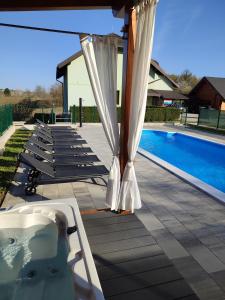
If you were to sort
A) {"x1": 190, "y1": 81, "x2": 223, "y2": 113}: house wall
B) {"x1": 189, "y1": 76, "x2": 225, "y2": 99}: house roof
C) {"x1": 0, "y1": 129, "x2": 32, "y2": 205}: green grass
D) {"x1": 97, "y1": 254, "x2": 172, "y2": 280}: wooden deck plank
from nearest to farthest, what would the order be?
{"x1": 97, "y1": 254, "x2": 172, "y2": 280}: wooden deck plank, {"x1": 0, "y1": 129, "x2": 32, "y2": 205}: green grass, {"x1": 189, "y1": 76, "x2": 225, "y2": 99}: house roof, {"x1": 190, "y1": 81, "x2": 223, "y2": 113}: house wall

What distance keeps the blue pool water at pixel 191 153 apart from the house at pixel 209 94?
17.9 m

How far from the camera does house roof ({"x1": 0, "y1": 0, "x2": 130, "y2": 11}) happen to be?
3365mm

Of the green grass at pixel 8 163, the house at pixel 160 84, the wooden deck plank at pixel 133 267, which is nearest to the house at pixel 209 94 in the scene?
the house at pixel 160 84

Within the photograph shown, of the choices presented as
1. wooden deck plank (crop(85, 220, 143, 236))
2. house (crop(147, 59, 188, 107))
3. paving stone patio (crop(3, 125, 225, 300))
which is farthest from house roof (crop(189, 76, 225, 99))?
wooden deck plank (crop(85, 220, 143, 236))

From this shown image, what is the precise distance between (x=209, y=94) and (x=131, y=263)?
33.0 m

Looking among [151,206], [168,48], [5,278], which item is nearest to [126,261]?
[5,278]

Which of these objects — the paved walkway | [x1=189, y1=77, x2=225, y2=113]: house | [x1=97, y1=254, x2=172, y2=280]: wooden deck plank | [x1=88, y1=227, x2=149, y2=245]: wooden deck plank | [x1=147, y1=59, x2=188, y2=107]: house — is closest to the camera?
[x1=97, y1=254, x2=172, y2=280]: wooden deck plank

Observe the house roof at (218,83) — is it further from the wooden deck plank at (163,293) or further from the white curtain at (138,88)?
the wooden deck plank at (163,293)

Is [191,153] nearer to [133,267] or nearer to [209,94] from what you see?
[133,267]

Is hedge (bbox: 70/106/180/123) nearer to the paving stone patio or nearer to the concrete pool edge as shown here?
the concrete pool edge

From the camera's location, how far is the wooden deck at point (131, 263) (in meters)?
2.36

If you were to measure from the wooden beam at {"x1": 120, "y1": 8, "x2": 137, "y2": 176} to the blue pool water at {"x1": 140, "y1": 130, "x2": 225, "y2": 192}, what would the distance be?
15.1 feet

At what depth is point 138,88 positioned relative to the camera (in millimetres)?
3404

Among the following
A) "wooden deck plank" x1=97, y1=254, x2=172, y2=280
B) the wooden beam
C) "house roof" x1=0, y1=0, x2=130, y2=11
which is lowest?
"wooden deck plank" x1=97, y1=254, x2=172, y2=280
